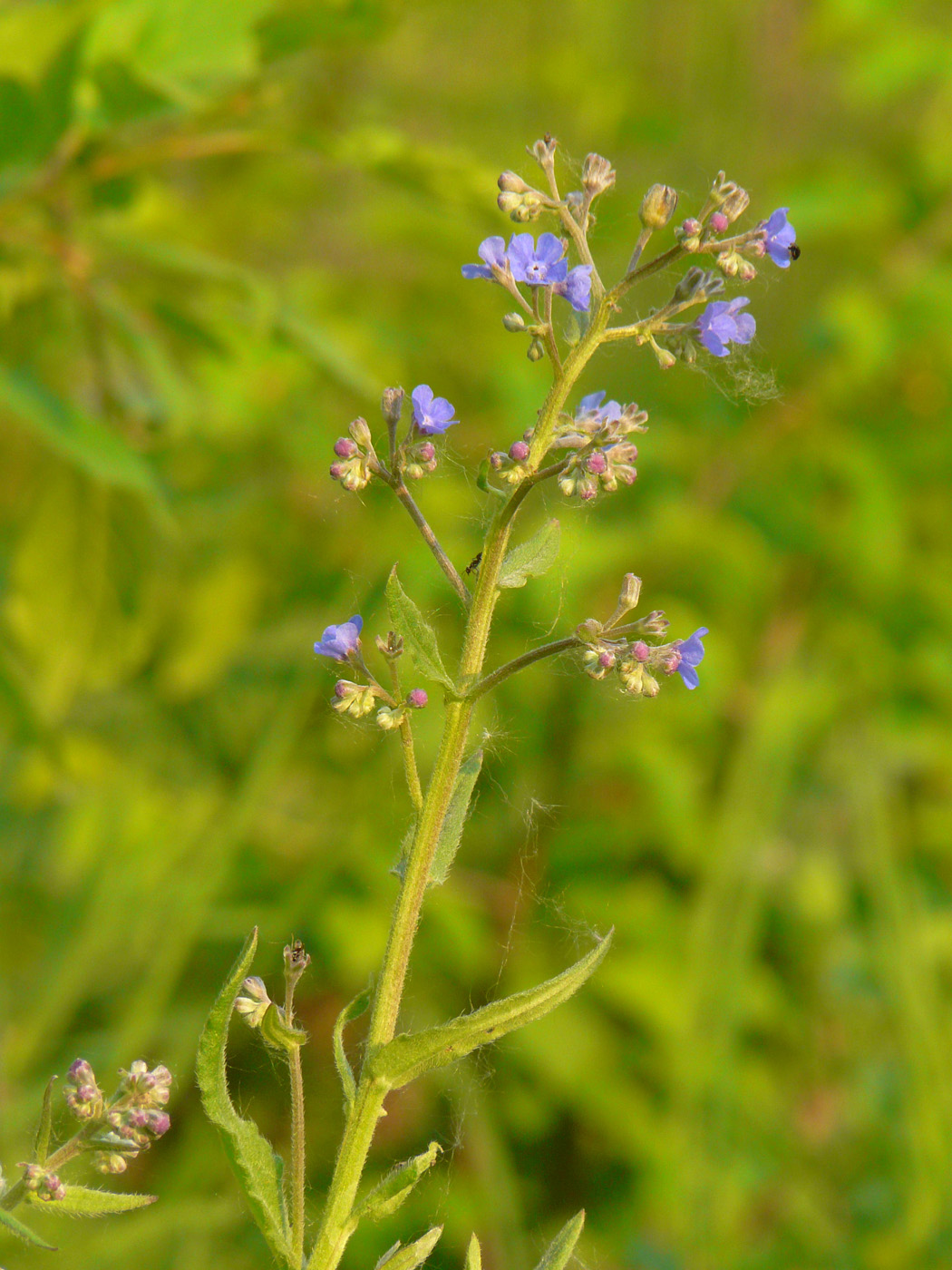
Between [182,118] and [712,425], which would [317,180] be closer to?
[712,425]

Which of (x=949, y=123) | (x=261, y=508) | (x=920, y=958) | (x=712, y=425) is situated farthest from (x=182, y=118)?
(x=949, y=123)

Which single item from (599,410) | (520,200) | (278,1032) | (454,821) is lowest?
(278,1032)

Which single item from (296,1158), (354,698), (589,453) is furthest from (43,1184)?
(589,453)

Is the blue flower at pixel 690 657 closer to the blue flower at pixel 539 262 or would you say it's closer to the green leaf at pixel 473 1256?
the blue flower at pixel 539 262

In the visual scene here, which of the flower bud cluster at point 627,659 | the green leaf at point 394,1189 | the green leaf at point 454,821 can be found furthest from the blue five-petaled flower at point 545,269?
the green leaf at point 394,1189

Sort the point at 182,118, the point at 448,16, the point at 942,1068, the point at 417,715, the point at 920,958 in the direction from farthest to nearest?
the point at 448,16, the point at 417,715, the point at 920,958, the point at 942,1068, the point at 182,118

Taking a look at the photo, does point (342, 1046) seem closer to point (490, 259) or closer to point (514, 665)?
point (514, 665)
